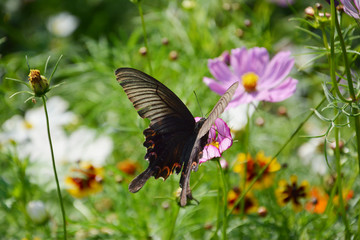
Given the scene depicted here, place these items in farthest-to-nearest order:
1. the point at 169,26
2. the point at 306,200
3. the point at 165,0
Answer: the point at 165,0 → the point at 169,26 → the point at 306,200

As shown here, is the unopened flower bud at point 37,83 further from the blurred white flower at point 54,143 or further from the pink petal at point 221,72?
the blurred white flower at point 54,143

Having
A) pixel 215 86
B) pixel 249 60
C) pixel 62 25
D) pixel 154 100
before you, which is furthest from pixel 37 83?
pixel 62 25

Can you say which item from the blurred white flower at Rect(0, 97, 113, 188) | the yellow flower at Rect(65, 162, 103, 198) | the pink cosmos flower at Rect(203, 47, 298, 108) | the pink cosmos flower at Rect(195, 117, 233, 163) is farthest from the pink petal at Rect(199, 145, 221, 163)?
the blurred white flower at Rect(0, 97, 113, 188)

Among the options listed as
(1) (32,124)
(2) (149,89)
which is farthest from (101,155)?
(2) (149,89)

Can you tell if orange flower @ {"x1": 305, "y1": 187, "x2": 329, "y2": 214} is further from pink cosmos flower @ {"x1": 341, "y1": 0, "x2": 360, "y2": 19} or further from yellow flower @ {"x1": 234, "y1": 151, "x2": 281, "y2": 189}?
pink cosmos flower @ {"x1": 341, "y1": 0, "x2": 360, "y2": 19}

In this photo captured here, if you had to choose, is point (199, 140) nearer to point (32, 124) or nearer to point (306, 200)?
point (306, 200)

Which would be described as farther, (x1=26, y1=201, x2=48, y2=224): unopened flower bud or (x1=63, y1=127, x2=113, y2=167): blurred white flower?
(x1=63, y1=127, x2=113, y2=167): blurred white flower
